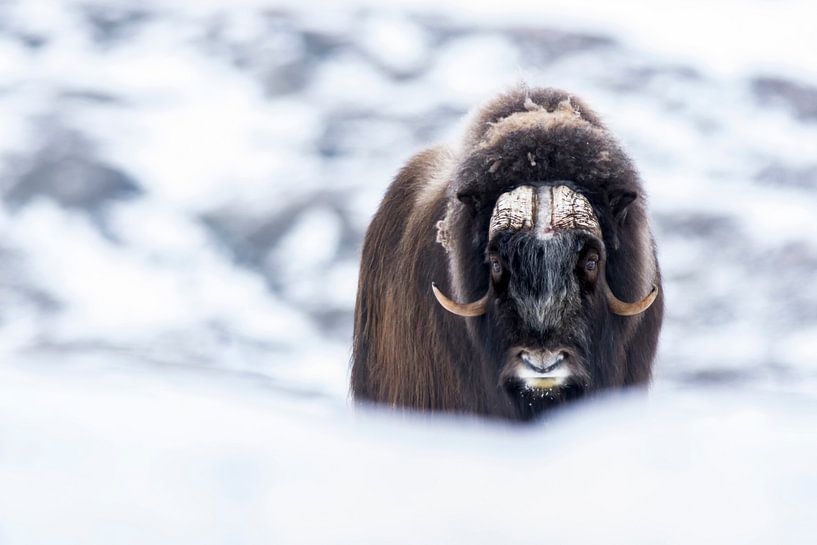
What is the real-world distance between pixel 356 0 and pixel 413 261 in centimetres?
1922

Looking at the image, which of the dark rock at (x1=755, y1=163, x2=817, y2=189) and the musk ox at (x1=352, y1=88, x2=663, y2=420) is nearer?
the musk ox at (x1=352, y1=88, x2=663, y2=420)

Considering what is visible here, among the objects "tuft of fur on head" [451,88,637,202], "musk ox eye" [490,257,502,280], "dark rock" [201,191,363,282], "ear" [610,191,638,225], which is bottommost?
"musk ox eye" [490,257,502,280]

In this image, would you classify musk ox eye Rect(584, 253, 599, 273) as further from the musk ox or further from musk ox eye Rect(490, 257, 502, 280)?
musk ox eye Rect(490, 257, 502, 280)

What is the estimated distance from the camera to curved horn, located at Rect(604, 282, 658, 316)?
3.69 metres

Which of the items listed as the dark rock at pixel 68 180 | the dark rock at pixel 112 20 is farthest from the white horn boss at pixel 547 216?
the dark rock at pixel 112 20

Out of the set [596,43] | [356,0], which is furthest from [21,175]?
[596,43]

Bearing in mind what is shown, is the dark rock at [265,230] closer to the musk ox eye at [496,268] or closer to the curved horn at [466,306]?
the curved horn at [466,306]

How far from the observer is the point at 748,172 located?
17047 mm

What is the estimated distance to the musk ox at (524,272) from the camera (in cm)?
351

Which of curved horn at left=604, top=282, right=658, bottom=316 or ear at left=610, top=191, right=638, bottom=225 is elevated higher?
ear at left=610, top=191, right=638, bottom=225

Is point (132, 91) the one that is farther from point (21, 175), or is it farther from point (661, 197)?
point (661, 197)

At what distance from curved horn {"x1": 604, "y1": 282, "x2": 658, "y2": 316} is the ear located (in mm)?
229

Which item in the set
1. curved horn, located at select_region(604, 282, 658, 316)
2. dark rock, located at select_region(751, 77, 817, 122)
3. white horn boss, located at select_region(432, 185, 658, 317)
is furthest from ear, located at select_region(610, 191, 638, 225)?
dark rock, located at select_region(751, 77, 817, 122)

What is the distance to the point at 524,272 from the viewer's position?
3.52 meters
